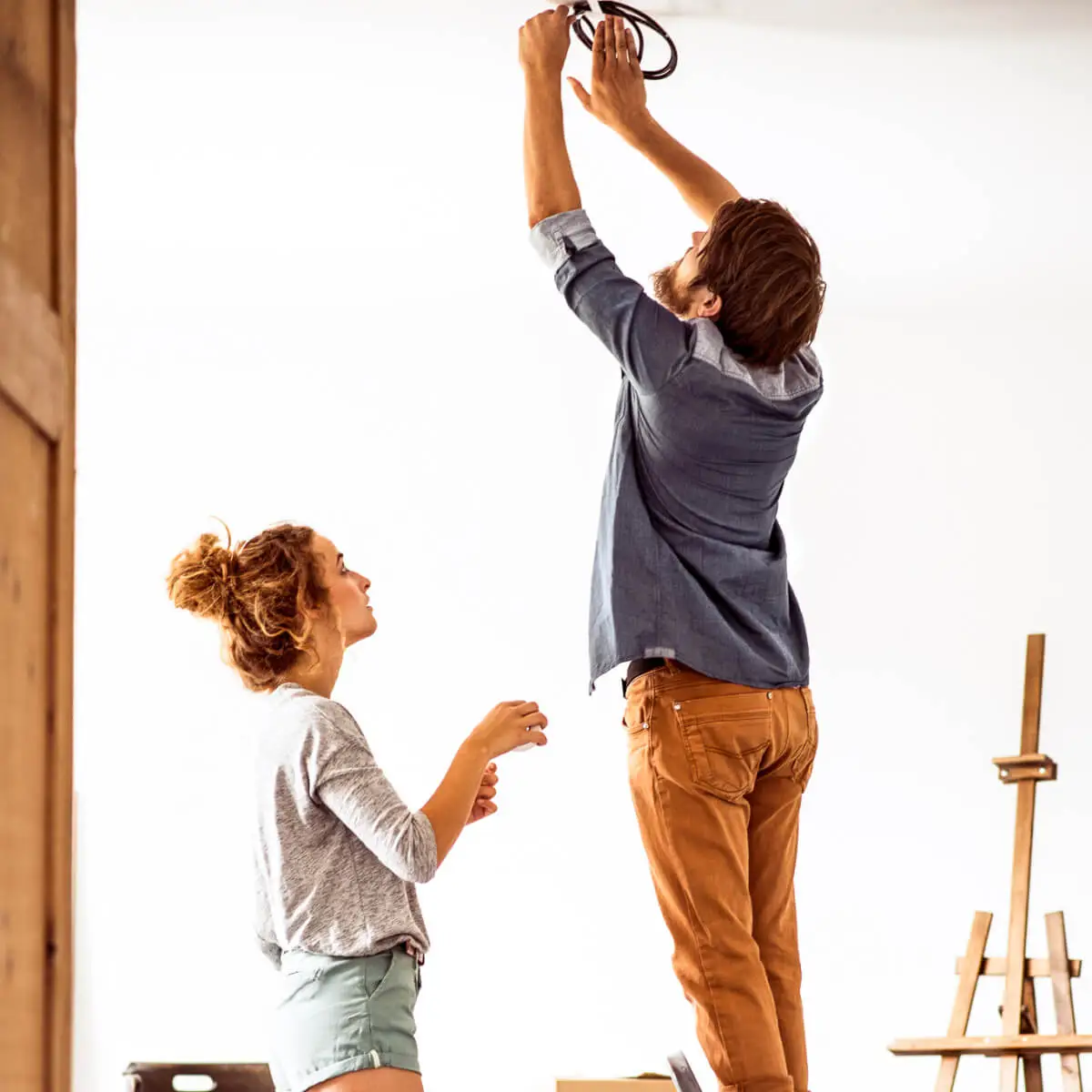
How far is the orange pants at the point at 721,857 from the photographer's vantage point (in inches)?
76.5

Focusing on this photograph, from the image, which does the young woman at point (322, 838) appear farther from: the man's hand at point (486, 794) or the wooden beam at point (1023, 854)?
the wooden beam at point (1023, 854)

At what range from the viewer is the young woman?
1.71 meters

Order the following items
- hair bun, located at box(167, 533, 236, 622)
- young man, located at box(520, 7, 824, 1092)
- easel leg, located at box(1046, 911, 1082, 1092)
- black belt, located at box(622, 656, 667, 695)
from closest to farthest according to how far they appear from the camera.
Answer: hair bun, located at box(167, 533, 236, 622), young man, located at box(520, 7, 824, 1092), black belt, located at box(622, 656, 667, 695), easel leg, located at box(1046, 911, 1082, 1092)

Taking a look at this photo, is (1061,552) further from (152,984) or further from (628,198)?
(152,984)

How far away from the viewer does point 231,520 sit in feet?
15.6

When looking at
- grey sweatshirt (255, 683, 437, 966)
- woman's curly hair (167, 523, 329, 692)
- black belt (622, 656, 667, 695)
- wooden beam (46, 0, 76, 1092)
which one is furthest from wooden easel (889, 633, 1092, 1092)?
wooden beam (46, 0, 76, 1092)

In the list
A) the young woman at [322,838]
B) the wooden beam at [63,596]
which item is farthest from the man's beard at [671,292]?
the wooden beam at [63,596]

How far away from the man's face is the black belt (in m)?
0.52

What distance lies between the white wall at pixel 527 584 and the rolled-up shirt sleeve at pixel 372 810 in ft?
8.50

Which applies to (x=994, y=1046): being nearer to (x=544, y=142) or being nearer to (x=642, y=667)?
(x=642, y=667)

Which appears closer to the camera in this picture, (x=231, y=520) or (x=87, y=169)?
(x=87, y=169)

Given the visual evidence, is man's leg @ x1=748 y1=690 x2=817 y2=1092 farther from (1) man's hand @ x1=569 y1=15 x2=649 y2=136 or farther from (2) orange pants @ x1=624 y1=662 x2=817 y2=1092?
(1) man's hand @ x1=569 y1=15 x2=649 y2=136

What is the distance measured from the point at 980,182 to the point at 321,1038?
3064 mm

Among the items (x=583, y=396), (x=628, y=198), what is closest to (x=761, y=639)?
(x=628, y=198)
